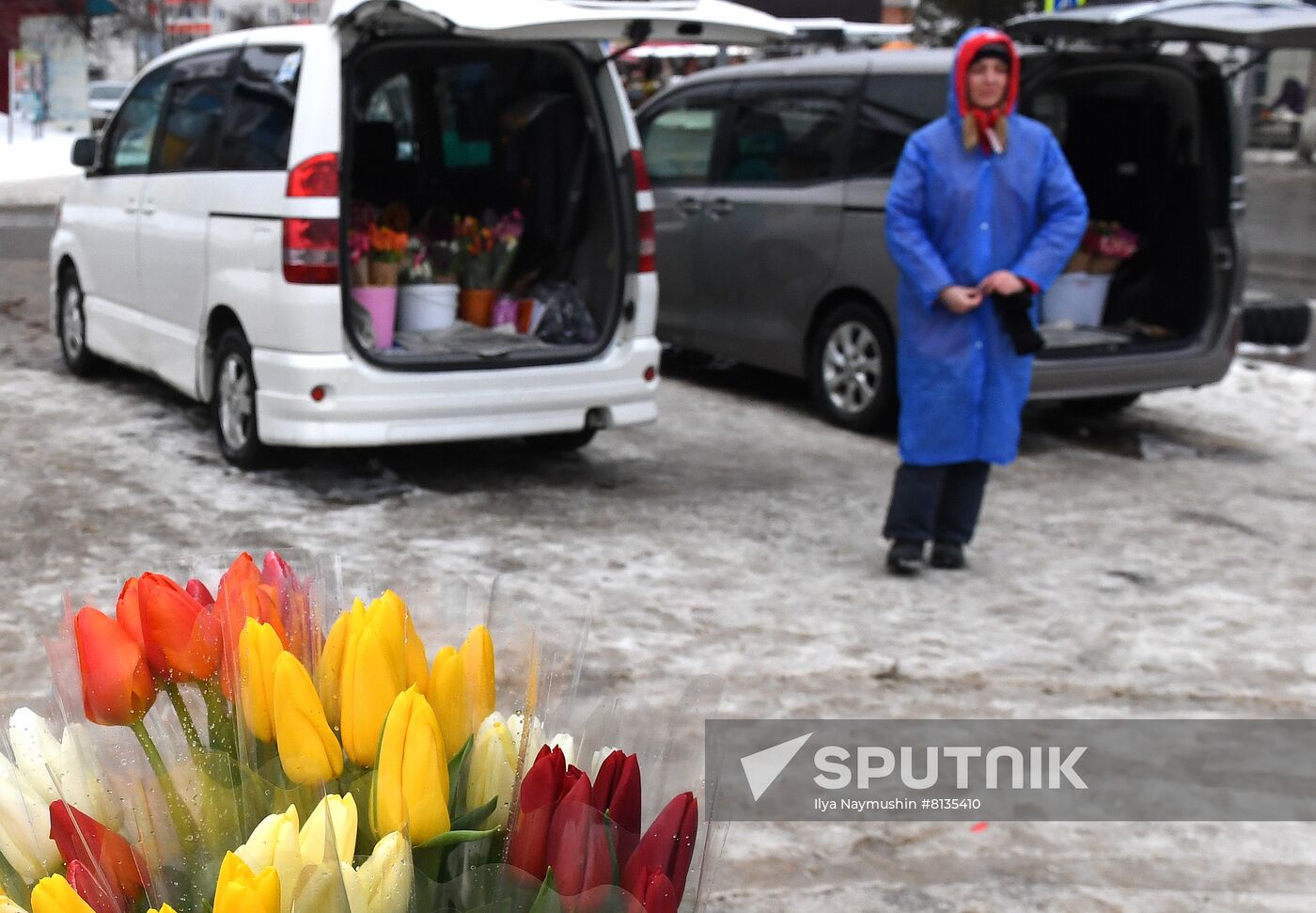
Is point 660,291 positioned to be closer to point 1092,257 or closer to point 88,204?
point 1092,257

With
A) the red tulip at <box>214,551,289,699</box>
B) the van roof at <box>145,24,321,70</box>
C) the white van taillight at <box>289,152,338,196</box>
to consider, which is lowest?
the red tulip at <box>214,551,289,699</box>

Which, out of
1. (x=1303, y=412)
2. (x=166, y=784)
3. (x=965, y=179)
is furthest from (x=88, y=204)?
(x=166, y=784)

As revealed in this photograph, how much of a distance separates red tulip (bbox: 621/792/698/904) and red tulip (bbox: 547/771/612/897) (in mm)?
23

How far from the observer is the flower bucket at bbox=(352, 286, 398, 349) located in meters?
6.50

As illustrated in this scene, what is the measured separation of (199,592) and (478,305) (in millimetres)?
5732

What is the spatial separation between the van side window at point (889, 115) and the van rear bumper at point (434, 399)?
184cm

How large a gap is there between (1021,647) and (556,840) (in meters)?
3.94

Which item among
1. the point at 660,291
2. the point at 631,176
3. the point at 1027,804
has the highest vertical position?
the point at 631,176

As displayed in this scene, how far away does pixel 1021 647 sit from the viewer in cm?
487

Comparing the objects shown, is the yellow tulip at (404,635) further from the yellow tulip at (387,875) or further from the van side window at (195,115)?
the van side window at (195,115)

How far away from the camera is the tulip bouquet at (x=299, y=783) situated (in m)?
1.09

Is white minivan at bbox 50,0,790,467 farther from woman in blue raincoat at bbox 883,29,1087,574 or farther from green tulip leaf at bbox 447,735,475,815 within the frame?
green tulip leaf at bbox 447,735,475,815

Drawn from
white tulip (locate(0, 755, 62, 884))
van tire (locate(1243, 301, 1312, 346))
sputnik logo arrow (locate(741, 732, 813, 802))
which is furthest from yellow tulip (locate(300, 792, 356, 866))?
van tire (locate(1243, 301, 1312, 346))

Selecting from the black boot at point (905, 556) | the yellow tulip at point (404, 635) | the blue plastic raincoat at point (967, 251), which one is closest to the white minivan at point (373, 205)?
the blue plastic raincoat at point (967, 251)
